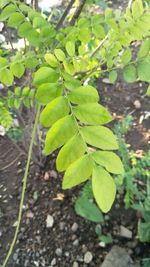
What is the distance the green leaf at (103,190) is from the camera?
0.61 m

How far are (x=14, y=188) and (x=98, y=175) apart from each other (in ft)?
4.20

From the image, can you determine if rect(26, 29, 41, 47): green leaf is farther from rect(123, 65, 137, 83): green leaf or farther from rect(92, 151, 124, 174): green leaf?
rect(92, 151, 124, 174): green leaf

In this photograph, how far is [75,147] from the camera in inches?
25.3

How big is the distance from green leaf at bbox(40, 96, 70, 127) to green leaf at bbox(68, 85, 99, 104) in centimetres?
2

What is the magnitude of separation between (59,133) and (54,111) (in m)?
0.04

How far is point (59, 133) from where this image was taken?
Result: 0.65 m

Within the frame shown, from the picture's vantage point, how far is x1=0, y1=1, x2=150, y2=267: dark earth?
1641 millimetres

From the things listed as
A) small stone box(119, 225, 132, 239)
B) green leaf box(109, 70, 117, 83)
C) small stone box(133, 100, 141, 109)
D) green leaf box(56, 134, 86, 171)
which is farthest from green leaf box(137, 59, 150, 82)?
small stone box(133, 100, 141, 109)

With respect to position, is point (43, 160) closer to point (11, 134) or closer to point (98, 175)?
point (11, 134)

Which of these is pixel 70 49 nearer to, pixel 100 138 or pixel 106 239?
pixel 100 138

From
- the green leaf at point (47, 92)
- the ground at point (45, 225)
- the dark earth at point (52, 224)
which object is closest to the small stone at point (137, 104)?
the dark earth at point (52, 224)

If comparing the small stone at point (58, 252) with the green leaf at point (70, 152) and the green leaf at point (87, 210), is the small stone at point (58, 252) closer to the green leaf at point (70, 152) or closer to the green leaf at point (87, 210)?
the green leaf at point (87, 210)

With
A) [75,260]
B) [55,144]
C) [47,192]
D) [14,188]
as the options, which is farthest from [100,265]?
[55,144]

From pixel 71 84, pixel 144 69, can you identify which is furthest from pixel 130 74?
pixel 71 84
